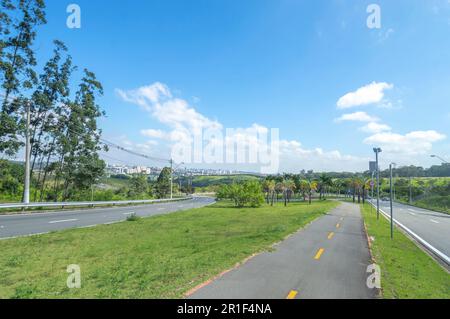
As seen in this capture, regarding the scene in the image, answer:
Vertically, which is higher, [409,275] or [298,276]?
[298,276]

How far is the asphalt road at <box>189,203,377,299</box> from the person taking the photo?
5.71m

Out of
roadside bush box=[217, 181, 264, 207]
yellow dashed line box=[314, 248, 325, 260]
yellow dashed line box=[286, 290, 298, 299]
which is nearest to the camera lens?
yellow dashed line box=[286, 290, 298, 299]

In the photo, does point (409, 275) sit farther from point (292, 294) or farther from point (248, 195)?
point (248, 195)

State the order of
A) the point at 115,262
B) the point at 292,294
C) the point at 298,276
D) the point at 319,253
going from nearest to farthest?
the point at 292,294 < the point at 298,276 < the point at 115,262 < the point at 319,253

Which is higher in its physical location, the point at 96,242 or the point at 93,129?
the point at 93,129

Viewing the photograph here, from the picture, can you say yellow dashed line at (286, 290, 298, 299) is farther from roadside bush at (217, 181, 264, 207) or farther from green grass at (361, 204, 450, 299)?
roadside bush at (217, 181, 264, 207)

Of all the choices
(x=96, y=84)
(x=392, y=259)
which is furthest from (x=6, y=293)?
(x=96, y=84)

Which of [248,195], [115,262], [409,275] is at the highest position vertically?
[115,262]

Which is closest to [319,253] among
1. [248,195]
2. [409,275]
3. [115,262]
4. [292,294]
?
[409,275]

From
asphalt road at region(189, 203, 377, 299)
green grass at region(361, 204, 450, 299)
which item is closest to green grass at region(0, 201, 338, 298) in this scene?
asphalt road at region(189, 203, 377, 299)

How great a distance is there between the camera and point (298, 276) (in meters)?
6.92
